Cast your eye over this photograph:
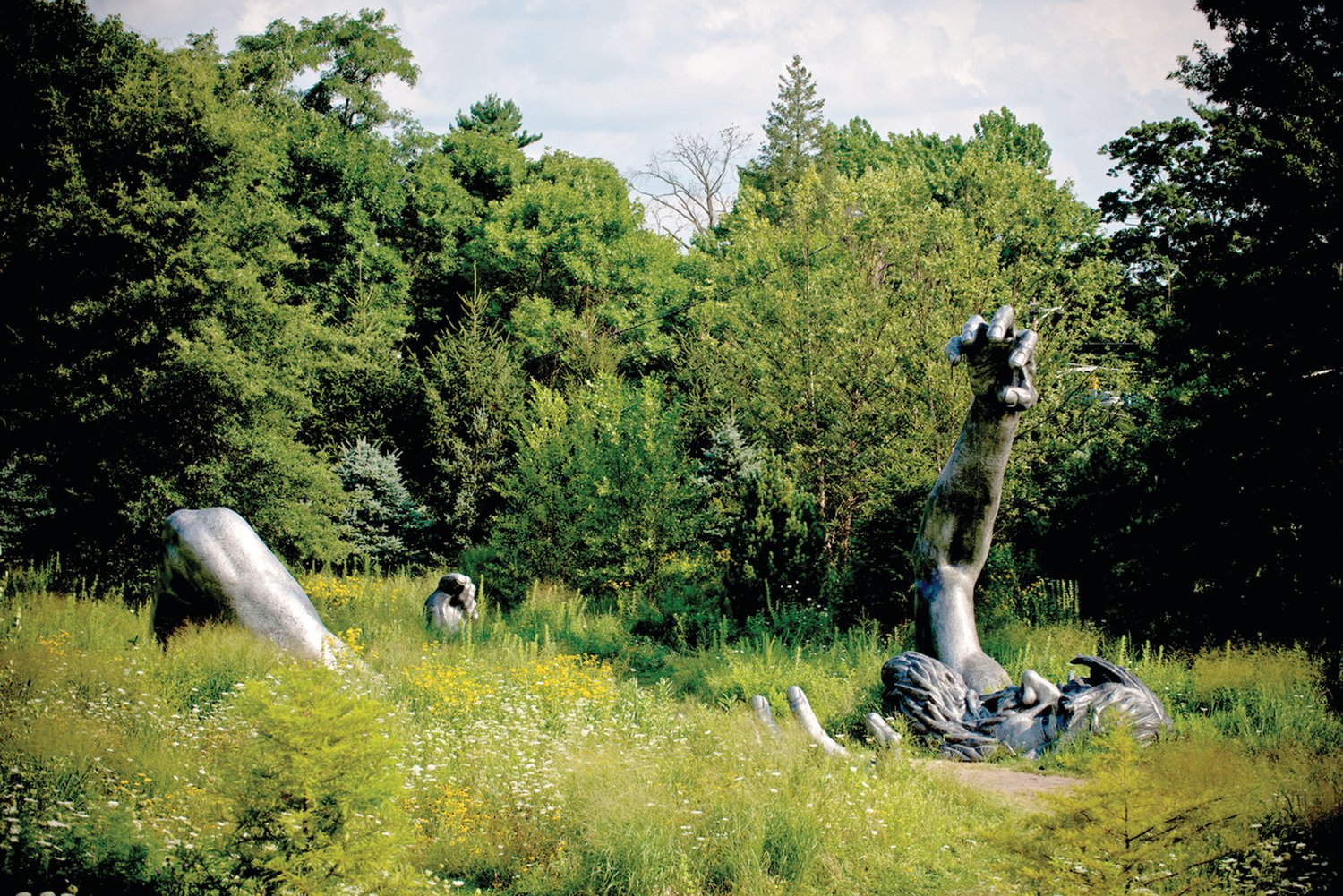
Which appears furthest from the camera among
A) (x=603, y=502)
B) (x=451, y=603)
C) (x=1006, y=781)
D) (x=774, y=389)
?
(x=774, y=389)

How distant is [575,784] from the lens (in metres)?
5.24

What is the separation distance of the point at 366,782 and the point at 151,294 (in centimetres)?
1106

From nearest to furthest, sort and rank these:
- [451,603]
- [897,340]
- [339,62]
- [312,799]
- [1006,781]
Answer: [312,799] < [1006,781] < [451,603] < [897,340] < [339,62]

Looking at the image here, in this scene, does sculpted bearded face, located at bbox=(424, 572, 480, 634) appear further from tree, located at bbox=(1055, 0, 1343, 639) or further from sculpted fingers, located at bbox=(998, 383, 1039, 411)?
tree, located at bbox=(1055, 0, 1343, 639)

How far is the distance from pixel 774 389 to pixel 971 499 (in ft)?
20.7

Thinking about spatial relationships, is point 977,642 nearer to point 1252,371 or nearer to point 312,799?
point 1252,371

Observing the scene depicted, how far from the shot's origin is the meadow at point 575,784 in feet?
11.9

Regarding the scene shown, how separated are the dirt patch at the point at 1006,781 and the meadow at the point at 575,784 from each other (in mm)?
126

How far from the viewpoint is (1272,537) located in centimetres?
855

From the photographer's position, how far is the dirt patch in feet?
17.8

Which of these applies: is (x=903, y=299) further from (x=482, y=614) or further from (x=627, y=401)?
(x=482, y=614)

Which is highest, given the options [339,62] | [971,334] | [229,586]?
[339,62]

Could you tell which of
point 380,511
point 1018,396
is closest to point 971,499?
point 1018,396

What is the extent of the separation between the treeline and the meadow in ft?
8.03
